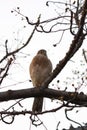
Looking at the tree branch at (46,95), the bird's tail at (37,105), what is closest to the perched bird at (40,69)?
the bird's tail at (37,105)

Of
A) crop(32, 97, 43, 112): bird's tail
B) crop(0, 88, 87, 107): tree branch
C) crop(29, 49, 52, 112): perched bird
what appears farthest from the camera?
crop(29, 49, 52, 112): perched bird

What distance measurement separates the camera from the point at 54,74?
3.45m

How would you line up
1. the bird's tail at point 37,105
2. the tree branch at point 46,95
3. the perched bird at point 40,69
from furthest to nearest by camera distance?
the perched bird at point 40,69
the bird's tail at point 37,105
the tree branch at point 46,95

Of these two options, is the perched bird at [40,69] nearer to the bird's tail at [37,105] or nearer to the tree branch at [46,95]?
the bird's tail at [37,105]

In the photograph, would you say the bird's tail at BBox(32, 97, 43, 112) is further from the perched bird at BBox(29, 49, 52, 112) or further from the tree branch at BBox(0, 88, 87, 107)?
the perched bird at BBox(29, 49, 52, 112)

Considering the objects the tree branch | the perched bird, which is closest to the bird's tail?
the tree branch

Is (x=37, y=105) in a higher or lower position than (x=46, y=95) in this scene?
lower

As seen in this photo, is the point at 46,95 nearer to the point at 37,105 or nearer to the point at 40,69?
the point at 37,105

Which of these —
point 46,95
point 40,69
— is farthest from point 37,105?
point 40,69

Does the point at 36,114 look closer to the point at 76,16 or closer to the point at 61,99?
the point at 61,99

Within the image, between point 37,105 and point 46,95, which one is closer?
point 46,95

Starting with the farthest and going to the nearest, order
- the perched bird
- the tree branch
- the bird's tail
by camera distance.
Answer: the perched bird → the bird's tail → the tree branch

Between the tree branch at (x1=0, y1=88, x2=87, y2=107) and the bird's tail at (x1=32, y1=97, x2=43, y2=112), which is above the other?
the tree branch at (x1=0, y1=88, x2=87, y2=107)

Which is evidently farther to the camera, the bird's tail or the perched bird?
the perched bird
